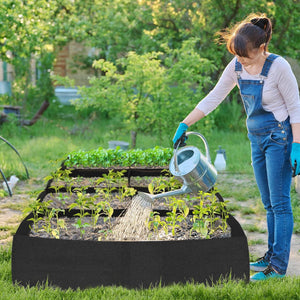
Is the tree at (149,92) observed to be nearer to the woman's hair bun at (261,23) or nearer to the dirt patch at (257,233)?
the dirt patch at (257,233)

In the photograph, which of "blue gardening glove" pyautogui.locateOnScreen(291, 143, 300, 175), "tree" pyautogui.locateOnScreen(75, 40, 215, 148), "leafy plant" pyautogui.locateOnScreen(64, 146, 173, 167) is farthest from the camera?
"tree" pyautogui.locateOnScreen(75, 40, 215, 148)

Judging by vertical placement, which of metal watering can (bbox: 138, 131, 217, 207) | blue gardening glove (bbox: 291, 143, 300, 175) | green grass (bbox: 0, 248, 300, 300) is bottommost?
green grass (bbox: 0, 248, 300, 300)

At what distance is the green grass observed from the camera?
2938mm

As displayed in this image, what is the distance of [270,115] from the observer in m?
3.23

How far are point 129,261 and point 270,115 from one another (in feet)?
3.99

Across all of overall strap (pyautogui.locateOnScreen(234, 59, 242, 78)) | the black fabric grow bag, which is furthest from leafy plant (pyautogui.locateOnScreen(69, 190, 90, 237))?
overall strap (pyautogui.locateOnScreen(234, 59, 242, 78))

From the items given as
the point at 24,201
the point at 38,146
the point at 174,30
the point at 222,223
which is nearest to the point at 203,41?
the point at 174,30

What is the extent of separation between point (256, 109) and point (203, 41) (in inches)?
297

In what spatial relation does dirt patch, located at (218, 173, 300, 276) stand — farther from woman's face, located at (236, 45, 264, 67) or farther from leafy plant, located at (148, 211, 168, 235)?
woman's face, located at (236, 45, 264, 67)

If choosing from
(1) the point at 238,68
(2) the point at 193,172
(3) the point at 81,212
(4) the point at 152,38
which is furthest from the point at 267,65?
(4) the point at 152,38

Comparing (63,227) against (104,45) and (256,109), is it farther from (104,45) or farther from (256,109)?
(104,45)

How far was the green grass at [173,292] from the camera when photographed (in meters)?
2.94

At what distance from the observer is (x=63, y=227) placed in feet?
11.6

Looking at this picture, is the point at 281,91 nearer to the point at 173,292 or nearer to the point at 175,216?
the point at 175,216
